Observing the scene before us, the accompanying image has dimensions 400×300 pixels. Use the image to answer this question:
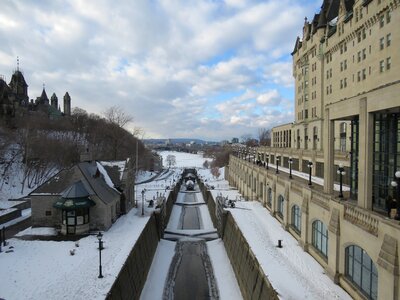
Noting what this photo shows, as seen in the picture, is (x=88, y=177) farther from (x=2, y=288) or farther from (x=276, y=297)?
(x=276, y=297)

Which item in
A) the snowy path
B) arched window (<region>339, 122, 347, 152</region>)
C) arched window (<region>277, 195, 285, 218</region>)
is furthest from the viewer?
arched window (<region>339, 122, 347, 152</region>)

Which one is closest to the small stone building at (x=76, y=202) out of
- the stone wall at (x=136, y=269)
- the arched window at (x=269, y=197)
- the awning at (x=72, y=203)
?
the awning at (x=72, y=203)

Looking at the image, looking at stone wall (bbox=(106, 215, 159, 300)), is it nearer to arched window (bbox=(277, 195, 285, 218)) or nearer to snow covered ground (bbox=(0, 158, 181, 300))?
snow covered ground (bbox=(0, 158, 181, 300))

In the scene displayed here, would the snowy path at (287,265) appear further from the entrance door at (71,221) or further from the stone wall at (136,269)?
the entrance door at (71,221)

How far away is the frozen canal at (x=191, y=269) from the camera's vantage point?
23.5 m

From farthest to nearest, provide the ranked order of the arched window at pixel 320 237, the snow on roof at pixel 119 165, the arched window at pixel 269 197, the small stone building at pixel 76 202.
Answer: the arched window at pixel 269 197
the snow on roof at pixel 119 165
the small stone building at pixel 76 202
the arched window at pixel 320 237

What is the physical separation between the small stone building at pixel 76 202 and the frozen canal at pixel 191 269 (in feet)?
21.3

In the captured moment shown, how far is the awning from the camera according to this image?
26.1 metres

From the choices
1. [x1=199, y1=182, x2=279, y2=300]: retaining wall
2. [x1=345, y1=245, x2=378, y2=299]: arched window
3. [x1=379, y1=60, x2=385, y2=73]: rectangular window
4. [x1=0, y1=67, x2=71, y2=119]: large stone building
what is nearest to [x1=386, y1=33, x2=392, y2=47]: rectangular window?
[x1=379, y1=60, x2=385, y2=73]: rectangular window

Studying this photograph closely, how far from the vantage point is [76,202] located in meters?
26.3

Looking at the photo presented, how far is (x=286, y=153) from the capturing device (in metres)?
48.8

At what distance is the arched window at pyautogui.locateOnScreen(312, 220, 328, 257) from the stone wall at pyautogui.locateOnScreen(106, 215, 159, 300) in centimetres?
1226

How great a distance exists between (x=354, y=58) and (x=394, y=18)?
8163 millimetres

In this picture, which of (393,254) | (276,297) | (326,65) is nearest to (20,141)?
(326,65)
